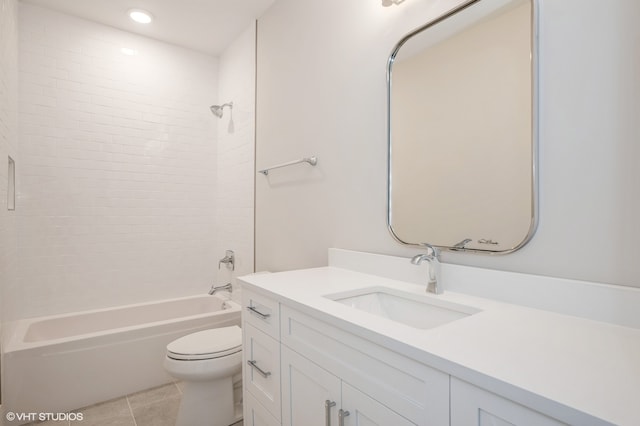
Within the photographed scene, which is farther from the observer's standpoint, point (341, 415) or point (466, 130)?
point (466, 130)

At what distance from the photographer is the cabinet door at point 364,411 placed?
762 millimetres

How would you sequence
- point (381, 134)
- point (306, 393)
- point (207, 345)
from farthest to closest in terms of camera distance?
point (207, 345) → point (381, 134) → point (306, 393)

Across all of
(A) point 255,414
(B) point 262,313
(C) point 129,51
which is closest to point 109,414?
(A) point 255,414

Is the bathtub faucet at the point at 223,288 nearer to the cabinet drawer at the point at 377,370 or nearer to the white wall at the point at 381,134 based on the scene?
the white wall at the point at 381,134

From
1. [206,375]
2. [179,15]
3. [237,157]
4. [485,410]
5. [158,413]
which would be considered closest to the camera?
[485,410]

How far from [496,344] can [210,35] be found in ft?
10.1

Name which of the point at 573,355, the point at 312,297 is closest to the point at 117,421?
the point at 312,297

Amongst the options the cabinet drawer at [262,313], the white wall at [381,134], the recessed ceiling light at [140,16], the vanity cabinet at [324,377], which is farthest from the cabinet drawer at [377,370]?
the recessed ceiling light at [140,16]

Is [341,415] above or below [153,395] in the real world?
above

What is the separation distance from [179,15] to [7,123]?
54.6 inches

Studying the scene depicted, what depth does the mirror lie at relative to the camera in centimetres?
104

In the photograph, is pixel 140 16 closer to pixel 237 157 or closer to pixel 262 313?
pixel 237 157

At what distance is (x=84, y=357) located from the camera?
210cm

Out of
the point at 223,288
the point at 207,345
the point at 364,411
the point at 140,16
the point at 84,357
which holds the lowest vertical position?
the point at 84,357
